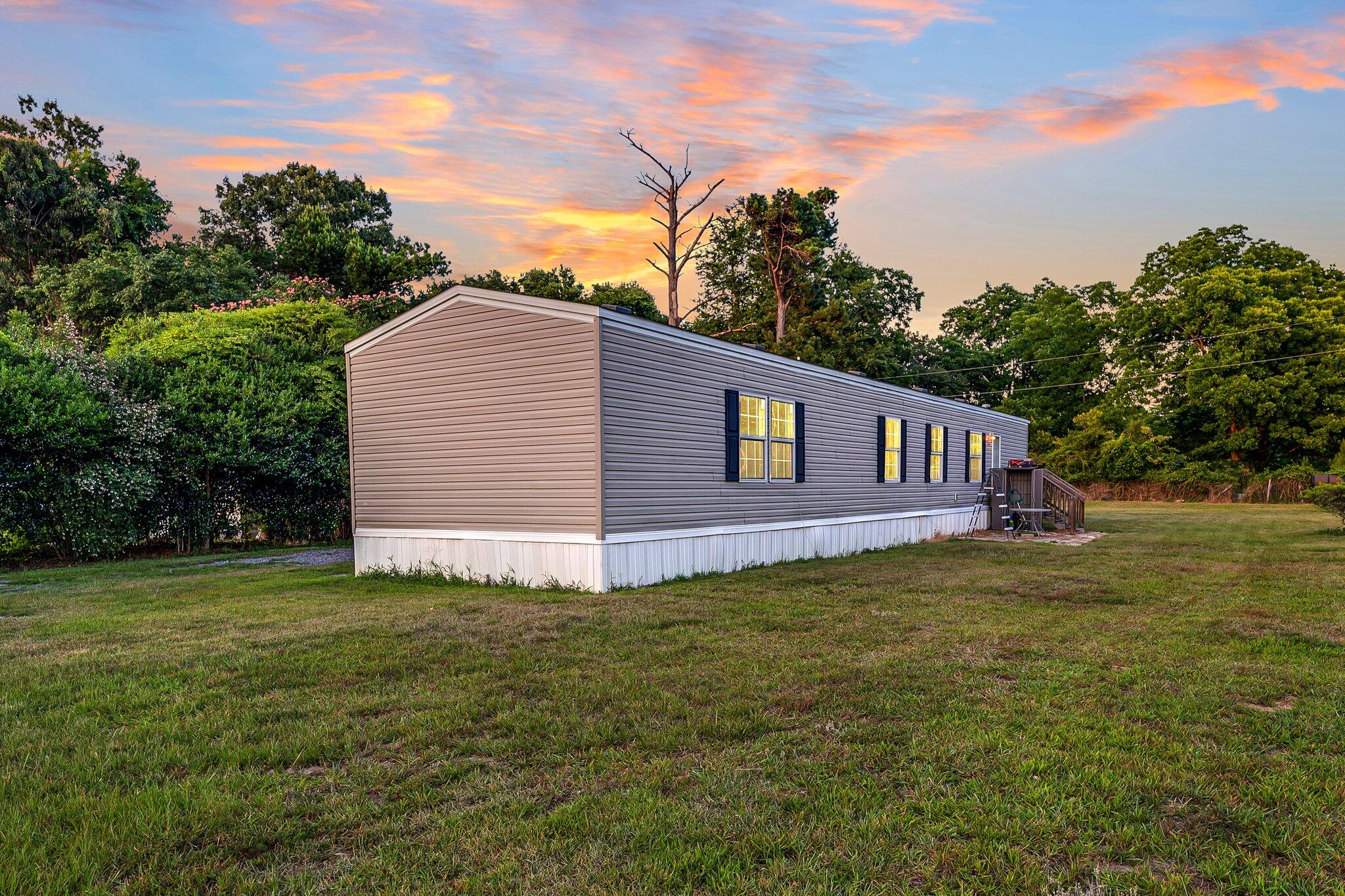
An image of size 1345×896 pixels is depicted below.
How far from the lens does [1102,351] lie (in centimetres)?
4275

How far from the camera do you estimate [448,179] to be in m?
15.9

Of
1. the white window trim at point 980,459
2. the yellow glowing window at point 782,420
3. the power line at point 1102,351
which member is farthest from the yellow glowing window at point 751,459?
the power line at point 1102,351

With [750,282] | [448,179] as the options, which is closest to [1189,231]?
[750,282]

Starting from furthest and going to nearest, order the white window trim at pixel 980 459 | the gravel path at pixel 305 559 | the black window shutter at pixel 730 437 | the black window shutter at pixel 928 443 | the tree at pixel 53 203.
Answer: the tree at pixel 53 203, the white window trim at pixel 980 459, the black window shutter at pixel 928 443, the gravel path at pixel 305 559, the black window shutter at pixel 730 437

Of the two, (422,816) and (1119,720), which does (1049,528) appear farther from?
(422,816)

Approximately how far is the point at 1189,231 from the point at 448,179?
3940 cm

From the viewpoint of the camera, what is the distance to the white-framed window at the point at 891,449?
50.1ft

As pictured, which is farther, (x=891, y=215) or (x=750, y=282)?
(x=750, y=282)

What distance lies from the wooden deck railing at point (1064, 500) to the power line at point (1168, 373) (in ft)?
61.4

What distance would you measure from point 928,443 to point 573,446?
10660 millimetres

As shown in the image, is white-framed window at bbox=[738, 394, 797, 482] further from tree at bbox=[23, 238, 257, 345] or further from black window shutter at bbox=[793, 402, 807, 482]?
tree at bbox=[23, 238, 257, 345]

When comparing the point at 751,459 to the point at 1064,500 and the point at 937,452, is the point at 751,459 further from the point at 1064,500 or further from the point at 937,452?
the point at 1064,500

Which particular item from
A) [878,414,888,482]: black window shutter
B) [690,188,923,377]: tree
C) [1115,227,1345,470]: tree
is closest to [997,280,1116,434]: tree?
[1115,227,1345,470]: tree

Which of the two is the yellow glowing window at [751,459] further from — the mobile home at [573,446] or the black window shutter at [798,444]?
the black window shutter at [798,444]
